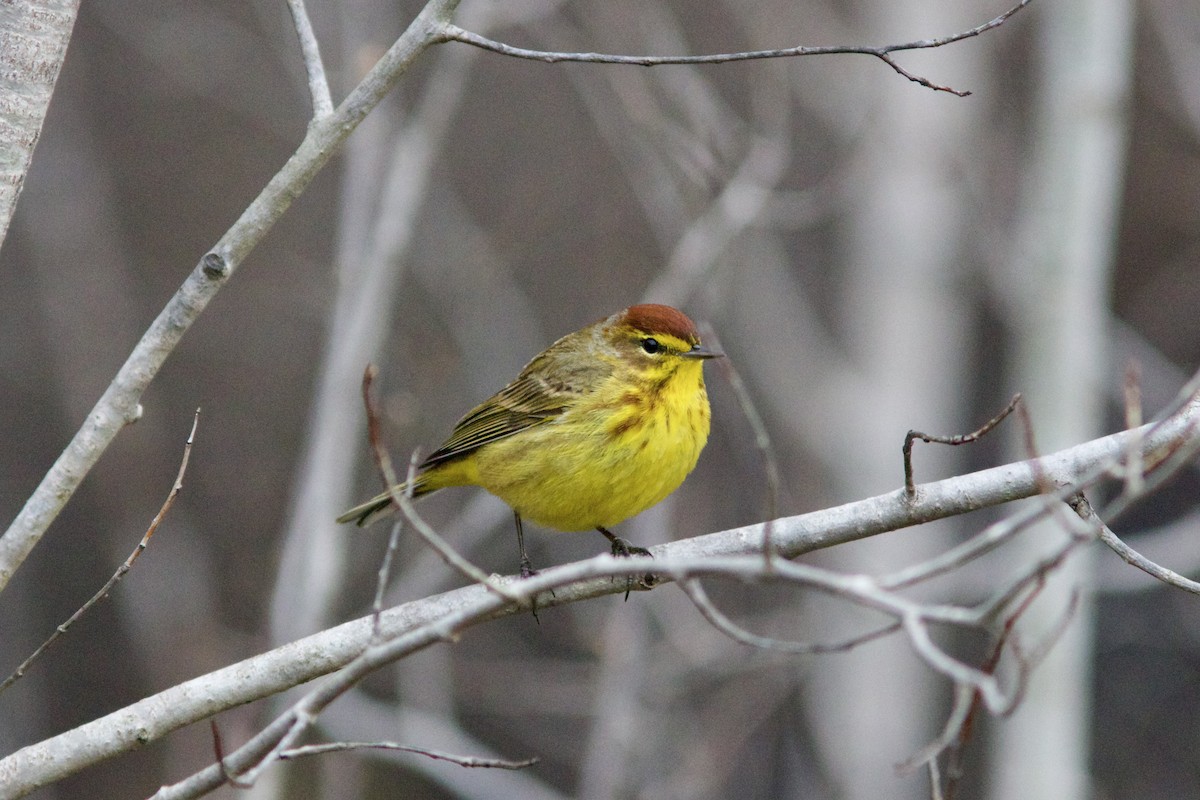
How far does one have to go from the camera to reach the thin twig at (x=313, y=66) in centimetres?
329

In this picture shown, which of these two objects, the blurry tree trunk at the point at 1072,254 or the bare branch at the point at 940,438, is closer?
the bare branch at the point at 940,438

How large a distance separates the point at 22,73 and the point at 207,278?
2.28 feet

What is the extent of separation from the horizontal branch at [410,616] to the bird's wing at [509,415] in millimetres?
1509

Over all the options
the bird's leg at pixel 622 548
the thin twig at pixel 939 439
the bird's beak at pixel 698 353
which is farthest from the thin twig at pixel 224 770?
the bird's beak at pixel 698 353

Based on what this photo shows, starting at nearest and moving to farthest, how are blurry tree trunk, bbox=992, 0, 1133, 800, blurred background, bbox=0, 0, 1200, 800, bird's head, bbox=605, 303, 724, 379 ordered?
bird's head, bbox=605, 303, 724, 379 → blurred background, bbox=0, 0, 1200, 800 → blurry tree trunk, bbox=992, 0, 1133, 800

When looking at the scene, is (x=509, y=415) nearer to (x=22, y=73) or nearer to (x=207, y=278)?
(x=207, y=278)

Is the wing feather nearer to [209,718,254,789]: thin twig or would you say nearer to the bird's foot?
the bird's foot

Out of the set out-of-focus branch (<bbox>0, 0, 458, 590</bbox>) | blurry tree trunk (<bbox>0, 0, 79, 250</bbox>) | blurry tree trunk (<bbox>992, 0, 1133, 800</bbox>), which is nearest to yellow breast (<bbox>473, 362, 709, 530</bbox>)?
out-of-focus branch (<bbox>0, 0, 458, 590</bbox>)

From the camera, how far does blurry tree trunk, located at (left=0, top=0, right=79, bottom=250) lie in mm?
3109

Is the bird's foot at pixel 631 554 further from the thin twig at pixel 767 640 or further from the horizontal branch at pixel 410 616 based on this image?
the thin twig at pixel 767 640

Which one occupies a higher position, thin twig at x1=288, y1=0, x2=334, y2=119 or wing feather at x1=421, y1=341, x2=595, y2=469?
thin twig at x1=288, y1=0, x2=334, y2=119

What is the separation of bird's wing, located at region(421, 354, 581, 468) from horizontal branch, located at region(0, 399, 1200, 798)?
4.95 feet

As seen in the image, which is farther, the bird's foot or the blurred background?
the blurred background

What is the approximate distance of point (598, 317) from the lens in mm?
9969
